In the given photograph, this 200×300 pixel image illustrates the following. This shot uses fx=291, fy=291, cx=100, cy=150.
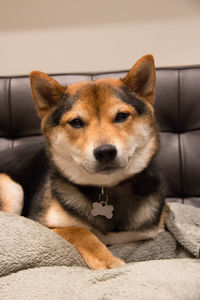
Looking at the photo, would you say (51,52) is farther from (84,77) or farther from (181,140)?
(181,140)

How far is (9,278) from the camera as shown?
2.48ft

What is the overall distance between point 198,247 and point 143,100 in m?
0.59

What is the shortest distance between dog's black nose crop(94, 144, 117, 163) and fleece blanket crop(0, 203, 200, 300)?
0.29 m

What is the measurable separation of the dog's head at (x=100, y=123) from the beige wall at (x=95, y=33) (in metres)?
0.82

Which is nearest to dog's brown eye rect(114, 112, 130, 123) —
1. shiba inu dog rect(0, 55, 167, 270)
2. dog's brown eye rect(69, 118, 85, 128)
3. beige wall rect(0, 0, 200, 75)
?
shiba inu dog rect(0, 55, 167, 270)

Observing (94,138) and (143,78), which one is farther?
(143,78)

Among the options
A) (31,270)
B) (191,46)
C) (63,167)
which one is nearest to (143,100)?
(63,167)

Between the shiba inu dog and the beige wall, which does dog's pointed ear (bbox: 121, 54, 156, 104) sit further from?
the beige wall

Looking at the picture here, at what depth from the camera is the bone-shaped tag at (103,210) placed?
107 cm

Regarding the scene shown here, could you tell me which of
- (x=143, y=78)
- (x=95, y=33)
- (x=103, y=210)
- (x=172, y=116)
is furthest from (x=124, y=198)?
(x=95, y=33)

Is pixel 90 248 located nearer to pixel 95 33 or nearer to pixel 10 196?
pixel 10 196

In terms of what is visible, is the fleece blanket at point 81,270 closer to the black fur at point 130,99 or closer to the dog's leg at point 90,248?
the dog's leg at point 90,248

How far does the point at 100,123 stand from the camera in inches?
41.2

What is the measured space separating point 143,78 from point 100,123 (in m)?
0.29
